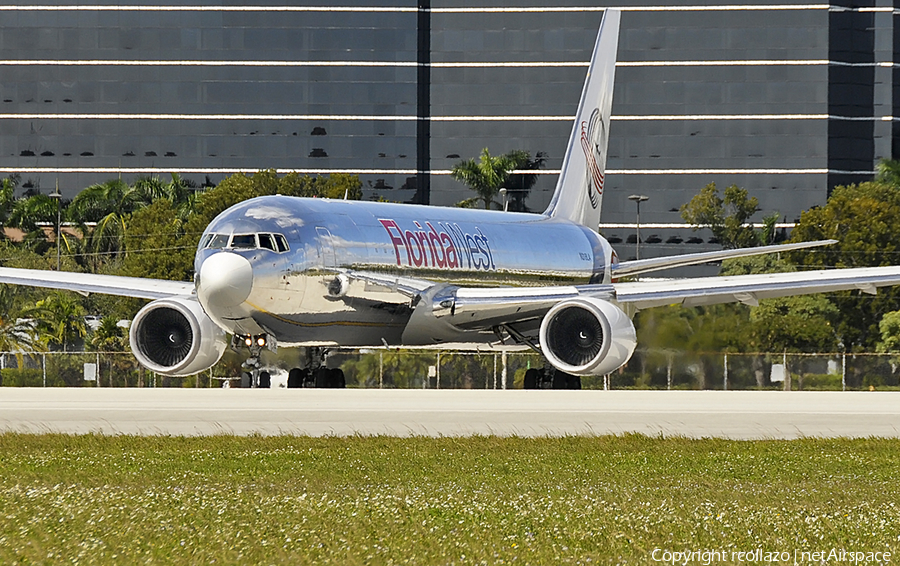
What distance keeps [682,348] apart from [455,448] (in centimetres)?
2080

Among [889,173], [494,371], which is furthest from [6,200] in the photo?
[494,371]

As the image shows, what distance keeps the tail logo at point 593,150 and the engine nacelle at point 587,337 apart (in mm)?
11776

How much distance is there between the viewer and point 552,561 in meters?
7.98

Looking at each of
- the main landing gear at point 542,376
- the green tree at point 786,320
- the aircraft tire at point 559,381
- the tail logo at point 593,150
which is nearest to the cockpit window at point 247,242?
the main landing gear at point 542,376

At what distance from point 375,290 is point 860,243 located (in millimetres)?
51604

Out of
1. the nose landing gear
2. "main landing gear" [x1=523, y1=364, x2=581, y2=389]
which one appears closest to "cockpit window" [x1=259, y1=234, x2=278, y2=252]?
the nose landing gear

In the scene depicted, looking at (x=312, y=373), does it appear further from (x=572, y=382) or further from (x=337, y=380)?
(x=572, y=382)

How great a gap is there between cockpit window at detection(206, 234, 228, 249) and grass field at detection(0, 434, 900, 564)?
33.9 ft

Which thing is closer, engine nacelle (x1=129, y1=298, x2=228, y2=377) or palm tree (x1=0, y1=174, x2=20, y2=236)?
engine nacelle (x1=129, y1=298, x2=228, y2=377)

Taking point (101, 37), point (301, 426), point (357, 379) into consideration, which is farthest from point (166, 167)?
point (301, 426)

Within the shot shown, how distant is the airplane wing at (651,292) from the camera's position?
2733 cm

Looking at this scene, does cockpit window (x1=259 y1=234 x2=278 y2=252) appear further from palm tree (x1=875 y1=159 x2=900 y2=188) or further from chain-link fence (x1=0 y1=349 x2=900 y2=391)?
palm tree (x1=875 y1=159 x2=900 y2=188)

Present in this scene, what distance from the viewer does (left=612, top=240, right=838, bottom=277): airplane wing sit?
1257 inches

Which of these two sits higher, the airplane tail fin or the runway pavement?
the airplane tail fin
